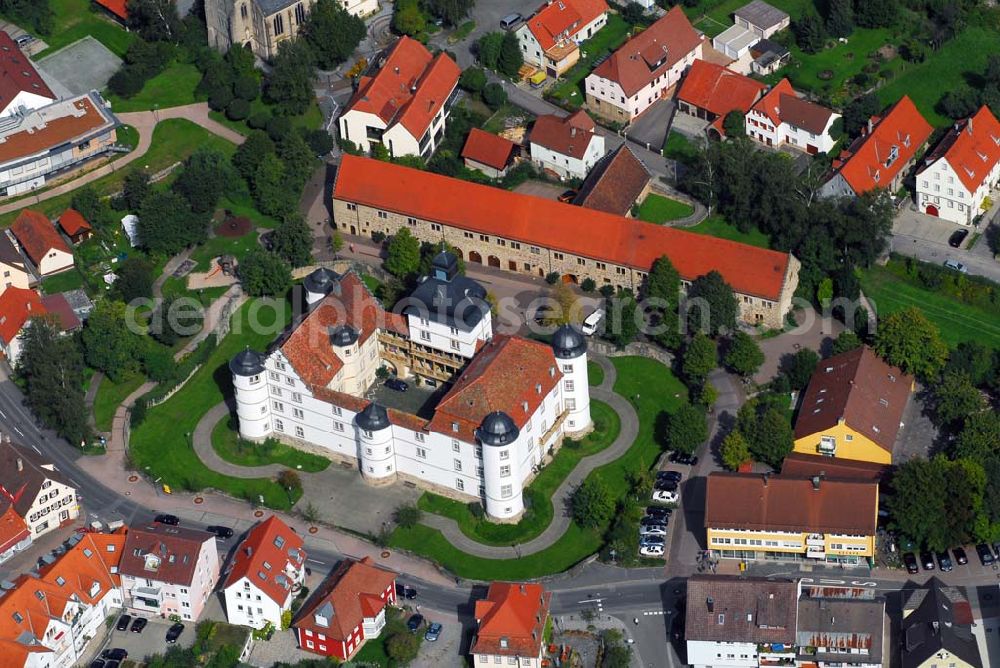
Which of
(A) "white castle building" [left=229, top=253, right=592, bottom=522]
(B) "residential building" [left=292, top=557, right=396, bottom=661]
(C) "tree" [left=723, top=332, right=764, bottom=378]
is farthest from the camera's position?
(C) "tree" [left=723, top=332, right=764, bottom=378]

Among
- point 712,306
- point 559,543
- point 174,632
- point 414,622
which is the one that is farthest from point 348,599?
point 712,306

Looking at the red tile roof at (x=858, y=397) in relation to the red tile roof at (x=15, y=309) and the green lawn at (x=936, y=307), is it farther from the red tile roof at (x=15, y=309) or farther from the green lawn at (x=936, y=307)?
the red tile roof at (x=15, y=309)

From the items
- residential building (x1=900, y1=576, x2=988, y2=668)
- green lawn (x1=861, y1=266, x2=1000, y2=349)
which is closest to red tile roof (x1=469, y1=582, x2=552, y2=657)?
residential building (x1=900, y1=576, x2=988, y2=668)

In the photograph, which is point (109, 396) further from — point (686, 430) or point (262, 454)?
point (686, 430)

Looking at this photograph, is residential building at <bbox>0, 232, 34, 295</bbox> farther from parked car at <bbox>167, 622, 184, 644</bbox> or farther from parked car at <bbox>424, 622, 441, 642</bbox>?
parked car at <bbox>424, 622, 441, 642</bbox>

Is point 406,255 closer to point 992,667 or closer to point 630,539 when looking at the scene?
point 630,539
